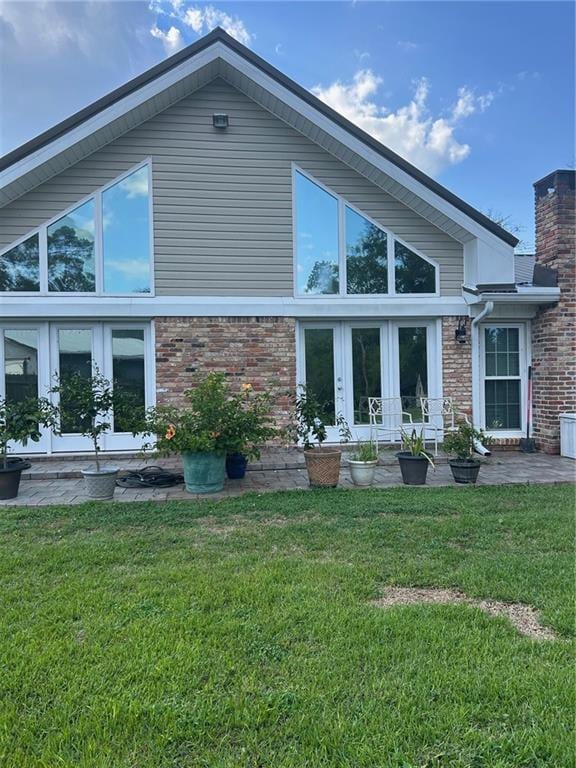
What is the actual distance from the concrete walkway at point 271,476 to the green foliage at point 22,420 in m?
0.71

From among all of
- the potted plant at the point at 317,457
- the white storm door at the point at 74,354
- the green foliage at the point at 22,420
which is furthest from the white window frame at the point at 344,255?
the green foliage at the point at 22,420

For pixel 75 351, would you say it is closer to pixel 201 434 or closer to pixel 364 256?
pixel 201 434

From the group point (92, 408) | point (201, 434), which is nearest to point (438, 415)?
point (201, 434)

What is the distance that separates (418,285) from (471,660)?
696 cm

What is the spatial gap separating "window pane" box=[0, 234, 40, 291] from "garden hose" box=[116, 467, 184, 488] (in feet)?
11.1

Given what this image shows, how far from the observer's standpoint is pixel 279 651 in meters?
2.39

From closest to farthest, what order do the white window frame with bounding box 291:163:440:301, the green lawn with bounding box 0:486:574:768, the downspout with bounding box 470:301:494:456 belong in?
1. the green lawn with bounding box 0:486:574:768
2. the downspout with bounding box 470:301:494:456
3. the white window frame with bounding box 291:163:440:301

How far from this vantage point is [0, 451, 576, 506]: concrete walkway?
19.3 feet

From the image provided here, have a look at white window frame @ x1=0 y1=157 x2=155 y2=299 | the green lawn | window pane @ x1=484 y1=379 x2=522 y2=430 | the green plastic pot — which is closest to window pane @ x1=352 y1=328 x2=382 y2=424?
window pane @ x1=484 y1=379 x2=522 y2=430

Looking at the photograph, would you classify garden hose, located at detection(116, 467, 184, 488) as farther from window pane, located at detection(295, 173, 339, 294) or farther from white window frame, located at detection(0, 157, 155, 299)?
window pane, located at detection(295, 173, 339, 294)

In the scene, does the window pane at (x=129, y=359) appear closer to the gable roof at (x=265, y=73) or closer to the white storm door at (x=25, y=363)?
the white storm door at (x=25, y=363)

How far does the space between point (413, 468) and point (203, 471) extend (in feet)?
8.57

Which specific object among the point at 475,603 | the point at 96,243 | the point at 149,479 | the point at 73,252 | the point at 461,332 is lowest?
the point at 475,603

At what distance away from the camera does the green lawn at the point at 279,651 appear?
180cm
